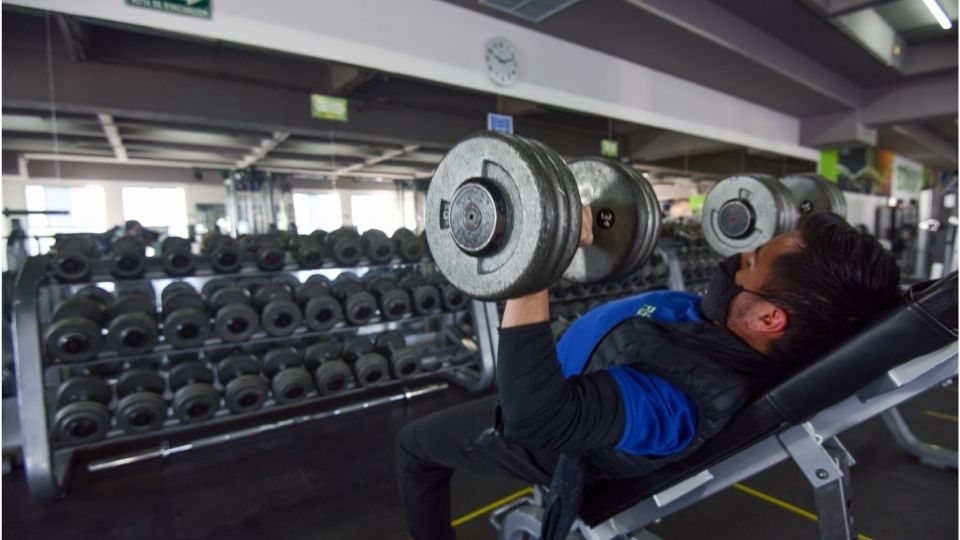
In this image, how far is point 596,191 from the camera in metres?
1.08

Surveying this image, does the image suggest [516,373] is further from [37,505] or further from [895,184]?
[895,184]

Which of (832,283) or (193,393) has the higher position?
(832,283)

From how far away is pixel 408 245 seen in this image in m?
2.64

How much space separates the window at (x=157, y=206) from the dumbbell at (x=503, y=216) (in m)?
3.33

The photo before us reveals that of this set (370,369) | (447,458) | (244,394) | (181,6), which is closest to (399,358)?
(370,369)

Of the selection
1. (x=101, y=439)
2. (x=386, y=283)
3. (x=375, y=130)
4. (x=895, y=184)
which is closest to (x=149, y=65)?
(x=375, y=130)

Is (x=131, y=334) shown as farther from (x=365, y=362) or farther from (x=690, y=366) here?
(x=690, y=366)

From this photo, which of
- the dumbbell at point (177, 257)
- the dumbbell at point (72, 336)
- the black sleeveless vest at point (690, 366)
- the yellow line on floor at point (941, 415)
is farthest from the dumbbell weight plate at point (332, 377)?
the yellow line on floor at point (941, 415)

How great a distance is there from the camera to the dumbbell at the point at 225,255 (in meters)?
2.18

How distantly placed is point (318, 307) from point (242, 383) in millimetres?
447

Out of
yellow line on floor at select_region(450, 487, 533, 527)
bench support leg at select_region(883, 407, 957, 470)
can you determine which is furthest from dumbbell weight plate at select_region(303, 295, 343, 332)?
bench support leg at select_region(883, 407, 957, 470)

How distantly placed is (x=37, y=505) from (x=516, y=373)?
79.6 inches

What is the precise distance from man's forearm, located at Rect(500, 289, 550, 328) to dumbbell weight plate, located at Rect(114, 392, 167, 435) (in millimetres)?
1848

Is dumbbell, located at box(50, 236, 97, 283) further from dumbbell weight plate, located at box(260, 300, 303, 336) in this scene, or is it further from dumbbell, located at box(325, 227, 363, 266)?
dumbbell, located at box(325, 227, 363, 266)
